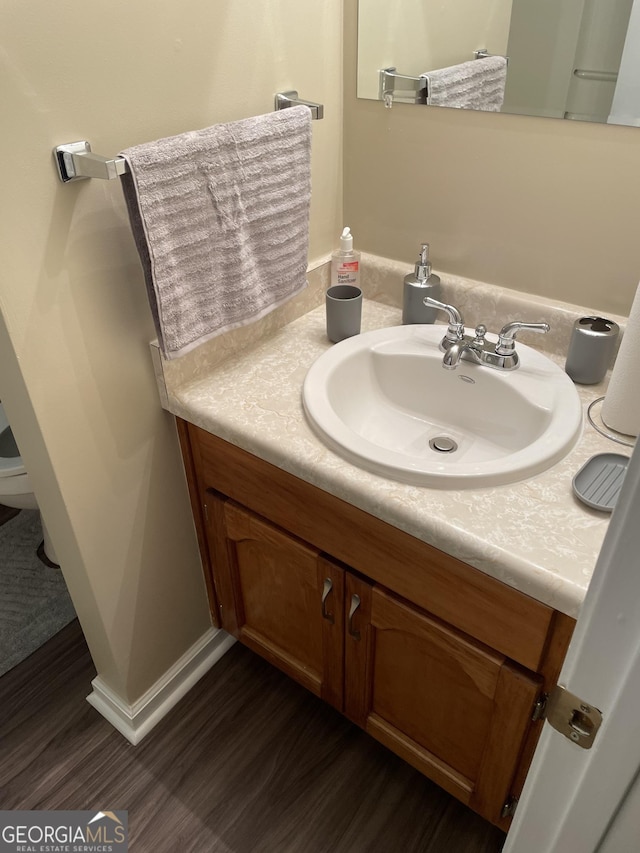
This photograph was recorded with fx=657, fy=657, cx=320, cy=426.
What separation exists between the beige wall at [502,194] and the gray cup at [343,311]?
0.60 feet

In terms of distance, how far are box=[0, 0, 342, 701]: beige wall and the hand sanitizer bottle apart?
9 cm

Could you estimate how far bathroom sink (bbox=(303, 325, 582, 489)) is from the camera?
3.27 feet

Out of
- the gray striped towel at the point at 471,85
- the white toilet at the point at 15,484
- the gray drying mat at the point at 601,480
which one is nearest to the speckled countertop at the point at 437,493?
the gray drying mat at the point at 601,480

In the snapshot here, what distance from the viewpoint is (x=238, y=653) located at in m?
1.64

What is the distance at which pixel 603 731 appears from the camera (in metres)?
0.55

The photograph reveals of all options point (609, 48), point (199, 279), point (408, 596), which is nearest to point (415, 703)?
point (408, 596)

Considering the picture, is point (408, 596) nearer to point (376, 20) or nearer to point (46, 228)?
point (46, 228)

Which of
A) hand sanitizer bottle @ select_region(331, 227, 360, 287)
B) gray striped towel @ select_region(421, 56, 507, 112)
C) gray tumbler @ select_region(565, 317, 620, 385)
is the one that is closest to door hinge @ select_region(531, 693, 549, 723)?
gray tumbler @ select_region(565, 317, 620, 385)

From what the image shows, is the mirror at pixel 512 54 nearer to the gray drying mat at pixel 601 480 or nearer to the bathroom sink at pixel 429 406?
the bathroom sink at pixel 429 406

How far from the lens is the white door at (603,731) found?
0.48 m

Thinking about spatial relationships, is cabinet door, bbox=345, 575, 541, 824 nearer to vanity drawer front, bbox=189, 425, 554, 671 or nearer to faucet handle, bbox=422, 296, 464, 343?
vanity drawer front, bbox=189, 425, 554, 671

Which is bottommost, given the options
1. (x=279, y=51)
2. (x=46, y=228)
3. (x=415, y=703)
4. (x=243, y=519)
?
(x=415, y=703)

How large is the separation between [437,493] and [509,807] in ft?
1.98

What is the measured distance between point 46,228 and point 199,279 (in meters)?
0.24
